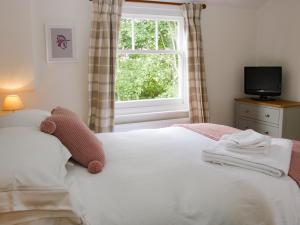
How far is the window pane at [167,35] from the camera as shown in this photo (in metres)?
3.79

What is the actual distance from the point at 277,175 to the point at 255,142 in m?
0.27

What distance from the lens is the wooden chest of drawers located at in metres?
3.43

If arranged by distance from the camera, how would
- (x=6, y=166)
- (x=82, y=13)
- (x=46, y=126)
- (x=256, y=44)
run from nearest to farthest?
(x=6, y=166) → (x=46, y=126) → (x=82, y=13) → (x=256, y=44)

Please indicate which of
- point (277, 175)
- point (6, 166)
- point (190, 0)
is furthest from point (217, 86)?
point (6, 166)

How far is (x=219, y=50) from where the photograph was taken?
400cm

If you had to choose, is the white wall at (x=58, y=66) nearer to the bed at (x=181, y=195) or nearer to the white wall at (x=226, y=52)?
the white wall at (x=226, y=52)

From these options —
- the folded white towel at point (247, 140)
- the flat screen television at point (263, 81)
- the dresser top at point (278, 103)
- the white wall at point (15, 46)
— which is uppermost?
the white wall at point (15, 46)

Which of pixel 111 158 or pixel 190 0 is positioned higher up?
pixel 190 0

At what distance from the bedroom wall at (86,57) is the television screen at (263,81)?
241 millimetres

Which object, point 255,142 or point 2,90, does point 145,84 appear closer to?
point 2,90

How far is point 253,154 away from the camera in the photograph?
160 cm

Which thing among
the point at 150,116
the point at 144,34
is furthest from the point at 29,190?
the point at 144,34

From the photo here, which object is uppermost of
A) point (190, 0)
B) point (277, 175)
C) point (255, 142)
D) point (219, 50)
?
point (190, 0)

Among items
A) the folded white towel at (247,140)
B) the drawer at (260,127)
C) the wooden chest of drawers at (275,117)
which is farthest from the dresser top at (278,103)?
the folded white towel at (247,140)
